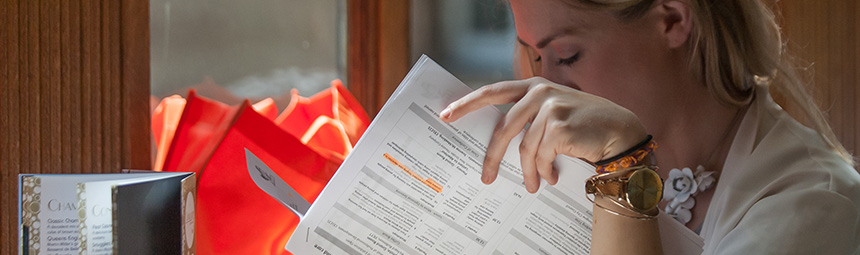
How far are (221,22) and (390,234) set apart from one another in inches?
15.4

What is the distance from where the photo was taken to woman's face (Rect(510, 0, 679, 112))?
34.9 inches

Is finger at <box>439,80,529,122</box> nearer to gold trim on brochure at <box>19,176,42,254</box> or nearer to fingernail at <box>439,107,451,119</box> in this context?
fingernail at <box>439,107,451,119</box>

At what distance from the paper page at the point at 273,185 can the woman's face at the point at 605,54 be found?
376 mm

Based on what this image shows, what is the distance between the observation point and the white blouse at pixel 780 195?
0.74 m

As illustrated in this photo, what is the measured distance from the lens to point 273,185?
72 cm

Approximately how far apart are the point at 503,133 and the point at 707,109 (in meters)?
0.36

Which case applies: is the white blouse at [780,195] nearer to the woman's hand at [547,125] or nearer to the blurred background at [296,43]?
the woman's hand at [547,125]

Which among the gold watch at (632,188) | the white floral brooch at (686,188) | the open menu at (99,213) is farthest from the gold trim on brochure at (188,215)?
the white floral brooch at (686,188)

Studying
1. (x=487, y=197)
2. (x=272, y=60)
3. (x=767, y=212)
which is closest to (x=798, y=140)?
(x=767, y=212)

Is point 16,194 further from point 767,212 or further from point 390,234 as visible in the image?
point 767,212

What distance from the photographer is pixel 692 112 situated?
90 centimetres

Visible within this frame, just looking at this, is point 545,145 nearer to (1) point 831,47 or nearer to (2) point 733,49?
(2) point 733,49

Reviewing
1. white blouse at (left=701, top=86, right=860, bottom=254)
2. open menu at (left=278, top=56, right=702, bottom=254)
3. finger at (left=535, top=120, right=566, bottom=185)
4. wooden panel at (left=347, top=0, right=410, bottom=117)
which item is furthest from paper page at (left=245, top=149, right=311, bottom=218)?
white blouse at (left=701, top=86, right=860, bottom=254)

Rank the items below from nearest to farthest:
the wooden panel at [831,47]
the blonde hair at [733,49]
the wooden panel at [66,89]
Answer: the wooden panel at [66,89] → the blonde hair at [733,49] → the wooden panel at [831,47]
